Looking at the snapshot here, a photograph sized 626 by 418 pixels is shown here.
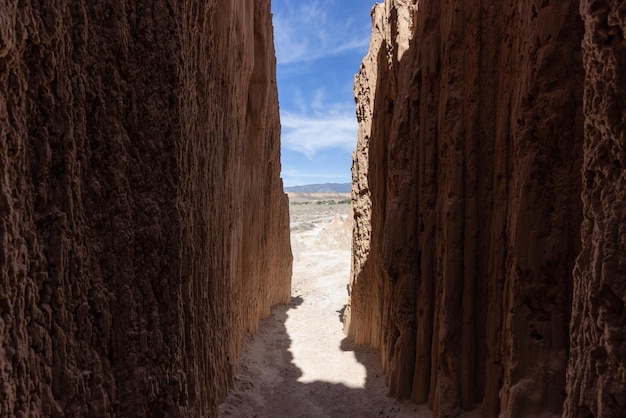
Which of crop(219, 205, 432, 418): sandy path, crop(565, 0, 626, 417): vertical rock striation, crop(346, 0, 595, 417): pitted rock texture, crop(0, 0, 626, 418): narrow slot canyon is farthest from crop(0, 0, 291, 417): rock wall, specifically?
crop(565, 0, 626, 417): vertical rock striation

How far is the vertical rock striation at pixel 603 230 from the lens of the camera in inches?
104

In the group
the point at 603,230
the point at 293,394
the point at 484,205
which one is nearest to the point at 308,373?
the point at 293,394

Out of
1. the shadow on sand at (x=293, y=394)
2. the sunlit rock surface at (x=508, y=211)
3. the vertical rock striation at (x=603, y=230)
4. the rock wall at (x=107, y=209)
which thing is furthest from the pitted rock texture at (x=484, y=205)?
the rock wall at (x=107, y=209)

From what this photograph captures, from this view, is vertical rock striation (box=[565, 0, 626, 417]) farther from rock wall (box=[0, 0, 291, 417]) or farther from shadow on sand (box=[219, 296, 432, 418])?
shadow on sand (box=[219, 296, 432, 418])

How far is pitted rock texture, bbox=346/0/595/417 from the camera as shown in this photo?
459cm

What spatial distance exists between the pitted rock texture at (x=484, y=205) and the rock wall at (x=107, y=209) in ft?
11.7

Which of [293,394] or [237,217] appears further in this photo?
[237,217]

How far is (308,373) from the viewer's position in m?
9.32

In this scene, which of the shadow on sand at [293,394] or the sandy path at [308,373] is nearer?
the shadow on sand at [293,394]

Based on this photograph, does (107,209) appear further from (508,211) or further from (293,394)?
(293,394)

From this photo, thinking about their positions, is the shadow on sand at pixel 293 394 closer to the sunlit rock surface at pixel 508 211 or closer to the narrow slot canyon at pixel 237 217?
the narrow slot canyon at pixel 237 217

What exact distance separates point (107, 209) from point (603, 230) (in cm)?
431

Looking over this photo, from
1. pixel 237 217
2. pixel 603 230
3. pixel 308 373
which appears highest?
pixel 603 230

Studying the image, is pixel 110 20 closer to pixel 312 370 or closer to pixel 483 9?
pixel 483 9
